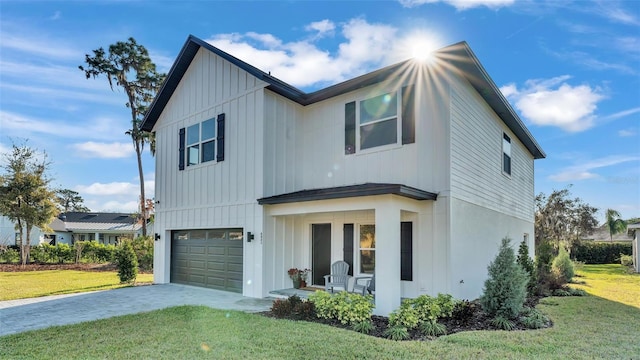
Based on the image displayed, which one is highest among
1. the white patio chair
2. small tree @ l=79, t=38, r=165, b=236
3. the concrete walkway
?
small tree @ l=79, t=38, r=165, b=236

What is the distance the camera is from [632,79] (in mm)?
13281

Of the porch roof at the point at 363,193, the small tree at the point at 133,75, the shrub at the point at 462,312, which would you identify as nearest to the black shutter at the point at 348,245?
the porch roof at the point at 363,193

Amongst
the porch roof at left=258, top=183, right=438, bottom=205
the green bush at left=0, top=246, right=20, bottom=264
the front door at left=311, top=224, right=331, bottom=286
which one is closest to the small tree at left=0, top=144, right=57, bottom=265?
the green bush at left=0, top=246, right=20, bottom=264

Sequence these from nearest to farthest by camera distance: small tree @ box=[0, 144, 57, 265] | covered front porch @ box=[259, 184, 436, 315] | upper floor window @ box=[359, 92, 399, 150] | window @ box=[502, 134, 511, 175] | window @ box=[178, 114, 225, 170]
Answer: covered front porch @ box=[259, 184, 436, 315]
upper floor window @ box=[359, 92, 399, 150]
window @ box=[178, 114, 225, 170]
window @ box=[502, 134, 511, 175]
small tree @ box=[0, 144, 57, 265]

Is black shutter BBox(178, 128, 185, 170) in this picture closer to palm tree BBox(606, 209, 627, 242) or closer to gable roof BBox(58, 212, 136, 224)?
gable roof BBox(58, 212, 136, 224)

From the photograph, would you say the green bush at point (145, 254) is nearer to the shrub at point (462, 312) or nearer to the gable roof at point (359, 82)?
the gable roof at point (359, 82)

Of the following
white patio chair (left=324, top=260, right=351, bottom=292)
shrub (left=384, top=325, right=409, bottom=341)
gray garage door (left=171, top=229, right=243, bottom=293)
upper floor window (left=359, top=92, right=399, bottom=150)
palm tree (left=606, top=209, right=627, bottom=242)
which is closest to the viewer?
shrub (left=384, top=325, right=409, bottom=341)

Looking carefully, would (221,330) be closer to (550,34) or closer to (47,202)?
(550,34)

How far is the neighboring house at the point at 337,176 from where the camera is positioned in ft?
30.6

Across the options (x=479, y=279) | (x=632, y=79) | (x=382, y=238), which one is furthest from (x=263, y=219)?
(x=632, y=79)

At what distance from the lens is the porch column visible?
8125 mm

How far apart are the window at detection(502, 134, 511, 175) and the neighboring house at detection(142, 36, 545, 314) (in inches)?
2.9

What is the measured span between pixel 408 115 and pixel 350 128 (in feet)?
5.78

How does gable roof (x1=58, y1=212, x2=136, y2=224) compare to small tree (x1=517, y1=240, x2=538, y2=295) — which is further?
gable roof (x1=58, y1=212, x2=136, y2=224)
